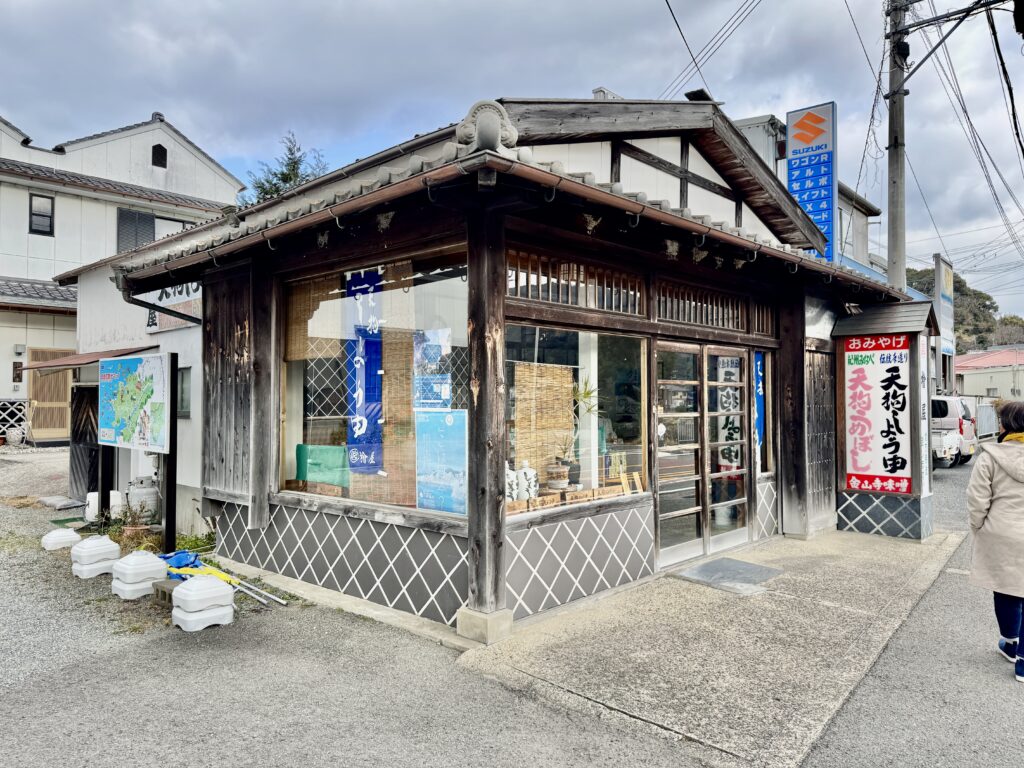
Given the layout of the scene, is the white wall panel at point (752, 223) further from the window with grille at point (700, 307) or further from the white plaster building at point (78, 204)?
the white plaster building at point (78, 204)

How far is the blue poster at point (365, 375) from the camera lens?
558 centimetres

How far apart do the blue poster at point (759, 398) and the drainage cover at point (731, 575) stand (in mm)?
1626

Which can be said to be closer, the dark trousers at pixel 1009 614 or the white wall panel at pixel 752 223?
the dark trousers at pixel 1009 614

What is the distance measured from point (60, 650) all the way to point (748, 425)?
6799 mm

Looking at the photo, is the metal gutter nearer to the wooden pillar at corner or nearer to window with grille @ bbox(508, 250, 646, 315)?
the wooden pillar at corner

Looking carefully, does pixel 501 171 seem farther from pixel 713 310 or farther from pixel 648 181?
pixel 713 310

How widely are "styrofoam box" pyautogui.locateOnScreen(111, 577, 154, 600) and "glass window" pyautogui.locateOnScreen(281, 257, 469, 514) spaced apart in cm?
143

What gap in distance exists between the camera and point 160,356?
655 cm

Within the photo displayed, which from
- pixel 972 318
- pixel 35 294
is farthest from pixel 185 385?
pixel 972 318

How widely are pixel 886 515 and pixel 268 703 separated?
745cm

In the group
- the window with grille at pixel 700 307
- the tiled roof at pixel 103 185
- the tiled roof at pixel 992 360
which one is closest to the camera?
the window with grille at pixel 700 307

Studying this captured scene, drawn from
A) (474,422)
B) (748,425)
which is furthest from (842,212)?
(474,422)

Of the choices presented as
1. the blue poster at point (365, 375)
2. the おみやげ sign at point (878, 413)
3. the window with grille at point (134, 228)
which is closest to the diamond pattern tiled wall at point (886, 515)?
the おみやげ sign at point (878, 413)

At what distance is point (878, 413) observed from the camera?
8.08 meters
